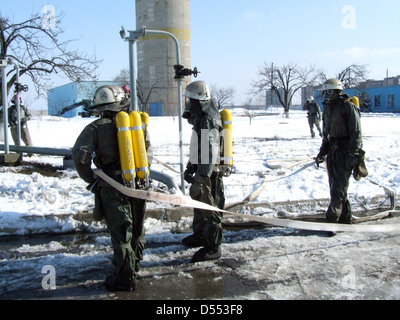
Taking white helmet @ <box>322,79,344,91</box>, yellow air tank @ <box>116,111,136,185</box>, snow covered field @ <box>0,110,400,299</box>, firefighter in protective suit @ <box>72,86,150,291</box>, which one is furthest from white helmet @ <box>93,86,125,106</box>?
white helmet @ <box>322,79,344,91</box>

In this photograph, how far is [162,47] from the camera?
45.7 meters

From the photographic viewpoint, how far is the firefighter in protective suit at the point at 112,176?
3764mm

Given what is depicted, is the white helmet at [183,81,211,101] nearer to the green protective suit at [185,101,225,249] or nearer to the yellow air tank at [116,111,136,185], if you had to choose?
the green protective suit at [185,101,225,249]

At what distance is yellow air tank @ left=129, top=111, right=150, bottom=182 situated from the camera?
3.83 meters

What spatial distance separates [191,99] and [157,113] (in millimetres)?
44262

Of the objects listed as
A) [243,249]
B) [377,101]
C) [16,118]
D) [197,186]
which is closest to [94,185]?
[197,186]

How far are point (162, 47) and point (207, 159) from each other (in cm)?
4342

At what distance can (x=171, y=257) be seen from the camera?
4.73 m

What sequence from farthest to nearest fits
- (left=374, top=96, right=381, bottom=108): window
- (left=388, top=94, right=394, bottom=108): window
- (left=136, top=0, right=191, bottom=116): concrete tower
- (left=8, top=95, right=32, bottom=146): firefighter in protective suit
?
(left=374, top=96, right=381, bottom=108): window → (left=388, top=94, right=394, bottom=108): window → (left=136, top=0, right=191, bottom=116): concrete tower → (left=8, top=95, right=32, bottom=146): firefighter in protective suit

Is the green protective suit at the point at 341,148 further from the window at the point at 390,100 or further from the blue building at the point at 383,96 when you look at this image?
the window at the point at 390,100

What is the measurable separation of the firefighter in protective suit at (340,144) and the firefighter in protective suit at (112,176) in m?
3.04

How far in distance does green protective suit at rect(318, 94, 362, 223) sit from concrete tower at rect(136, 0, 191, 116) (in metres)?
38.2

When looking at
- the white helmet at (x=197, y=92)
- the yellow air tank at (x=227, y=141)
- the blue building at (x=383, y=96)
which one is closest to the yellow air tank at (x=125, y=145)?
the white helmet at (x=197, y=92)

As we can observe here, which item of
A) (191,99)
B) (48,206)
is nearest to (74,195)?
(48,206)
